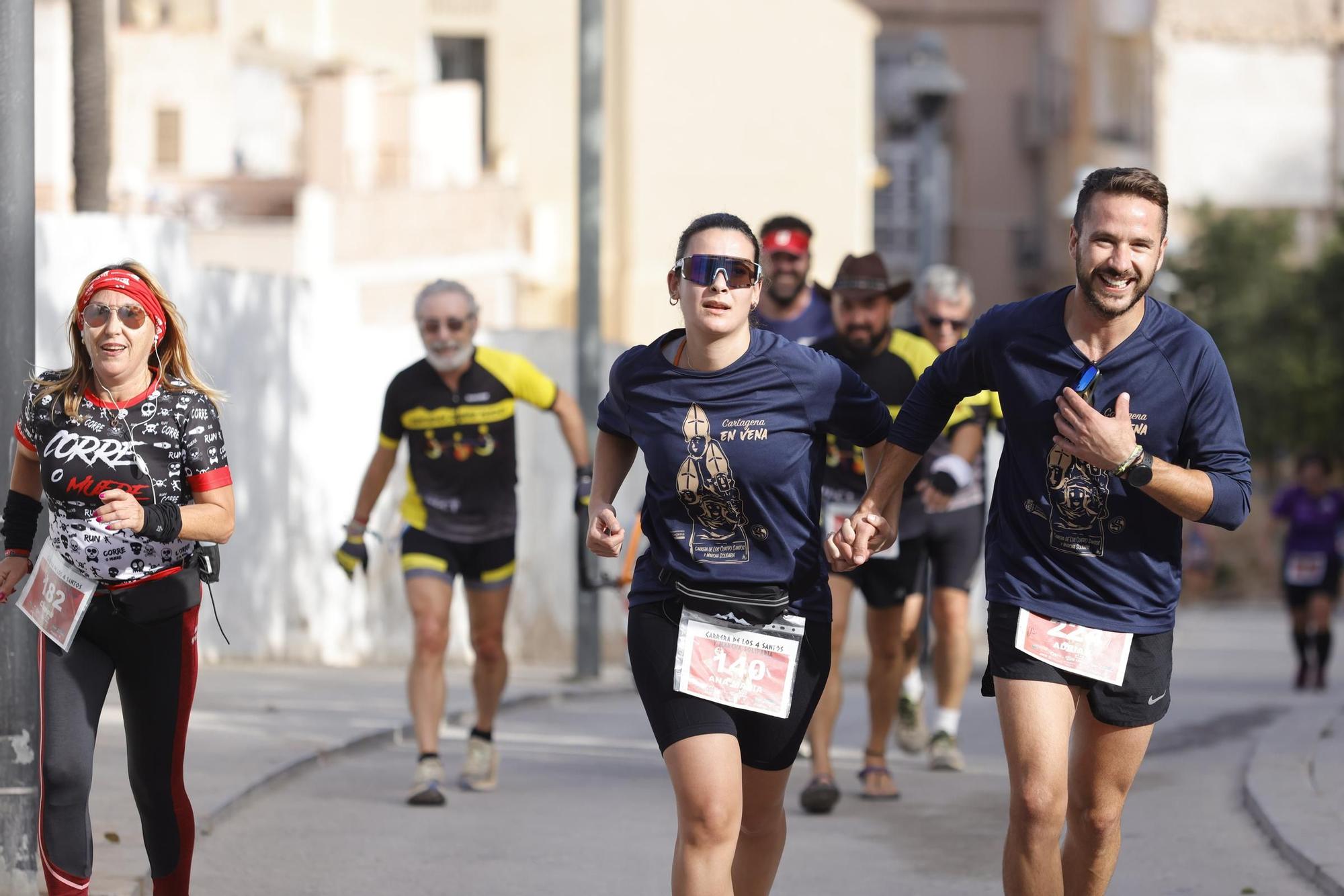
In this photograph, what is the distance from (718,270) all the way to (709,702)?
1.05 m

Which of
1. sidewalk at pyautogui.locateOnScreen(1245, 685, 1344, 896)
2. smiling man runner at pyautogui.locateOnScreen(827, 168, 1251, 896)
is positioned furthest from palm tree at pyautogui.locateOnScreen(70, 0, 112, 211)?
smiling man runner at pyautogui.locateOnScreen(827, 168, 1251, 896)

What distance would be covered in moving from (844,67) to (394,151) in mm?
7262

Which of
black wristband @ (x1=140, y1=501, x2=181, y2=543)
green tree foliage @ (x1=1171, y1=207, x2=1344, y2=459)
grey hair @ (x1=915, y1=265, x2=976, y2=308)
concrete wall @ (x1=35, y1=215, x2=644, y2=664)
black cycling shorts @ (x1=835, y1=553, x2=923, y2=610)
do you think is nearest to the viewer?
black wristband @ (x1=140, y1=501, x2=181, y2=543)

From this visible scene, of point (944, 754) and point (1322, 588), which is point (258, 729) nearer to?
point (944, 754)

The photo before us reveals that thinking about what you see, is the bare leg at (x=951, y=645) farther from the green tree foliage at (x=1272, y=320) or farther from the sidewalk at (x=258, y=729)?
the green tree foliage at (x=1272, y=320)

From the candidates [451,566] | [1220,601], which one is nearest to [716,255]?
[451,566]

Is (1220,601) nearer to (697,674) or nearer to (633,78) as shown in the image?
(633,78)

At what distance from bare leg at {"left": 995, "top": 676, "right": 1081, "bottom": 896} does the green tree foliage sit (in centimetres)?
2904

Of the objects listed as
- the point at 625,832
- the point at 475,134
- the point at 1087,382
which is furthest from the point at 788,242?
the point at 475,134

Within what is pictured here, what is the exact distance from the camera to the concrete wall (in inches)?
538

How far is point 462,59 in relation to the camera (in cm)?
3875

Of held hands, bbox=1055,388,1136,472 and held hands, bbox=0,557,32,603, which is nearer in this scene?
held hands, bbox=1055,388,1136,472

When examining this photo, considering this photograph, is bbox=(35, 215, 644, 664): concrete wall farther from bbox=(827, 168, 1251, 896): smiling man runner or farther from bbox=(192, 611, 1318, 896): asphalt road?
bbox=(827, 168, 1251, 896): smiling man runner

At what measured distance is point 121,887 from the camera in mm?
6879
